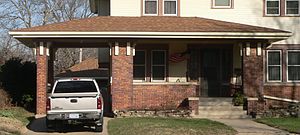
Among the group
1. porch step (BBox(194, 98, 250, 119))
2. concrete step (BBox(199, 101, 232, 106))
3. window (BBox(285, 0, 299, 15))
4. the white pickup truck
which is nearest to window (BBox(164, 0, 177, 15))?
concrete step (BBox(199, 101, 232, 106))

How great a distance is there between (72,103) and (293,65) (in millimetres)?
13869

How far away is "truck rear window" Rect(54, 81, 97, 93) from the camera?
1714 cm

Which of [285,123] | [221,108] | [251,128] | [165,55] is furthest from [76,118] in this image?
[165,55]

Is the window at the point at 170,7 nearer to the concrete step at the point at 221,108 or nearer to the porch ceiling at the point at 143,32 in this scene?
the porch ceiling at the point at 143,32

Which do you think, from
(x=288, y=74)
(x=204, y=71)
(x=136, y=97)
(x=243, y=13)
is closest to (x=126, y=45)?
(x=136, y=97)

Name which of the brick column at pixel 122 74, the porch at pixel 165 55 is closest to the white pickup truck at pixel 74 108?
the porch at pixel 165 55

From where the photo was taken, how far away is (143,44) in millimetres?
25531

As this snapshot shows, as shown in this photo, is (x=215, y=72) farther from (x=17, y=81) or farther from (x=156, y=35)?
(x=17, y=81)

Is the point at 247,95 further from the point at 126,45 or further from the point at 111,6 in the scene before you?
the point at 111,6

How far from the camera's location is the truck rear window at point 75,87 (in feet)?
56.2

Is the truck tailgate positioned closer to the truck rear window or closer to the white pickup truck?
the white pickup truck

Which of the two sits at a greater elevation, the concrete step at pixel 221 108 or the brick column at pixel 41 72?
the brick column at pixel 41 72

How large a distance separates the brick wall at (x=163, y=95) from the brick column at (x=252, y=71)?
246cm

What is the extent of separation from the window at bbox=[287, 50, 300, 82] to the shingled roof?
3.41m
